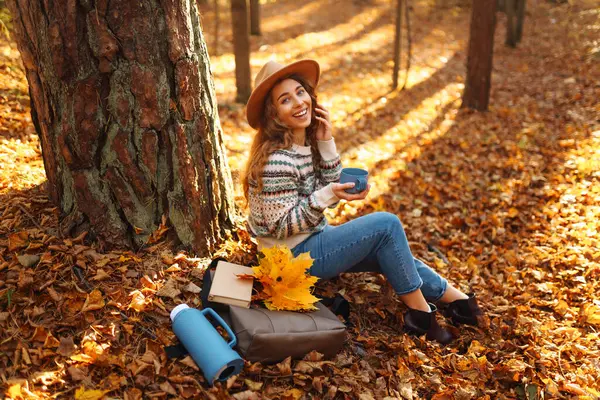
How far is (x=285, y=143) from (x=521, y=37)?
14435 mm

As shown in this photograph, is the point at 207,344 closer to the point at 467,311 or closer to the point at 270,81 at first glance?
the point at 270,81

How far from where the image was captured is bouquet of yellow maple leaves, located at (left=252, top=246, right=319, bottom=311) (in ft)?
9.19

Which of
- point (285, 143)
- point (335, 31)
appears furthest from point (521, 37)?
point (285, 143)

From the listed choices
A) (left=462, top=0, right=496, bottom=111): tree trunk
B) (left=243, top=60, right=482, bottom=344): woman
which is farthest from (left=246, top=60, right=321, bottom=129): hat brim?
(left=462, top=0, right=496, bottom=111): tree trunk

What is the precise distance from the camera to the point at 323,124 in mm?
3402

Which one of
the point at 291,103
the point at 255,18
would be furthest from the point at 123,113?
the point at 255,18

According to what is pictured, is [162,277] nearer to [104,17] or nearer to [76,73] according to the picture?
[76,73]

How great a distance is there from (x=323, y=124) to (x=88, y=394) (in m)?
2.22

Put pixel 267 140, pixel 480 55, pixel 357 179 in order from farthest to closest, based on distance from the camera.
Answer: pixel 480 55
pixel 267 140
pixel 357 179

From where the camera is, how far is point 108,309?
2.66 metres

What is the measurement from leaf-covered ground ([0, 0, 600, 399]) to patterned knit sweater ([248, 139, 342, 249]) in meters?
0.39

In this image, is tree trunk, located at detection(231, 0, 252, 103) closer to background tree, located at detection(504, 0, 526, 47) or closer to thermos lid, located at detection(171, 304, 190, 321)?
thermos lid, located at detection(171, 304, 190, 321)

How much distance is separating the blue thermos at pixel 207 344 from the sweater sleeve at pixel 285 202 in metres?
0.77

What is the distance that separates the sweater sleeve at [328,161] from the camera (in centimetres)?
342
